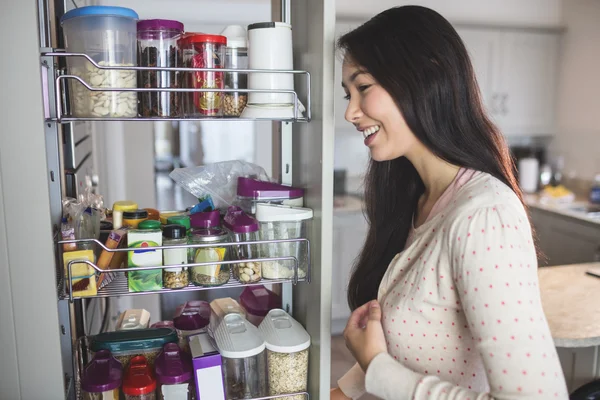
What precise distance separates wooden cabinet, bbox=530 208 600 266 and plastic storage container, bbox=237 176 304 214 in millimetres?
2286

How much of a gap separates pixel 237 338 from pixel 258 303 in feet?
0.71

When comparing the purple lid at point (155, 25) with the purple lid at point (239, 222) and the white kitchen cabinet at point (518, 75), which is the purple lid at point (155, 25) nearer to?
the purple lid at point (239, 222)

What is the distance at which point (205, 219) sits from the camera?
1.13 m

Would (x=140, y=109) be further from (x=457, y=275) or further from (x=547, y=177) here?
(x=547, y=177)

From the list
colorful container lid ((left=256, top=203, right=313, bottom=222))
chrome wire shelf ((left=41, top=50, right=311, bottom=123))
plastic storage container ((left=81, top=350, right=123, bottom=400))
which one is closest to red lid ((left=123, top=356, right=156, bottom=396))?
plastic storage container ((left=81, top=350, right=123, bottom=400))

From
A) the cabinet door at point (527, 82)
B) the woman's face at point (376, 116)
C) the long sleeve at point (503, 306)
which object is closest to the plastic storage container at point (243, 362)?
Answer: the long sleeve at point (503, 306)

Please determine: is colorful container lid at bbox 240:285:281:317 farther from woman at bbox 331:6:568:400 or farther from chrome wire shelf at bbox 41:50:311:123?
chrome wire shelf at bbox 41:50:311:123

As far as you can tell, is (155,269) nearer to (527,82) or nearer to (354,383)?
(354,383)

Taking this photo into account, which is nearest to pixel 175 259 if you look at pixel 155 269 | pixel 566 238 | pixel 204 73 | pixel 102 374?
pixel 155 269

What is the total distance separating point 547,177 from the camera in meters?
3.92

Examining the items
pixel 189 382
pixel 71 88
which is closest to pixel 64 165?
pixel 71 88

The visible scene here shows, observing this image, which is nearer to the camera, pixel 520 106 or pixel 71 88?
pixel 71 88

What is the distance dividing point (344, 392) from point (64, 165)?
2.73 feet

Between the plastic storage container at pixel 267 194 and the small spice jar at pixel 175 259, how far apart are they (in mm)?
179
